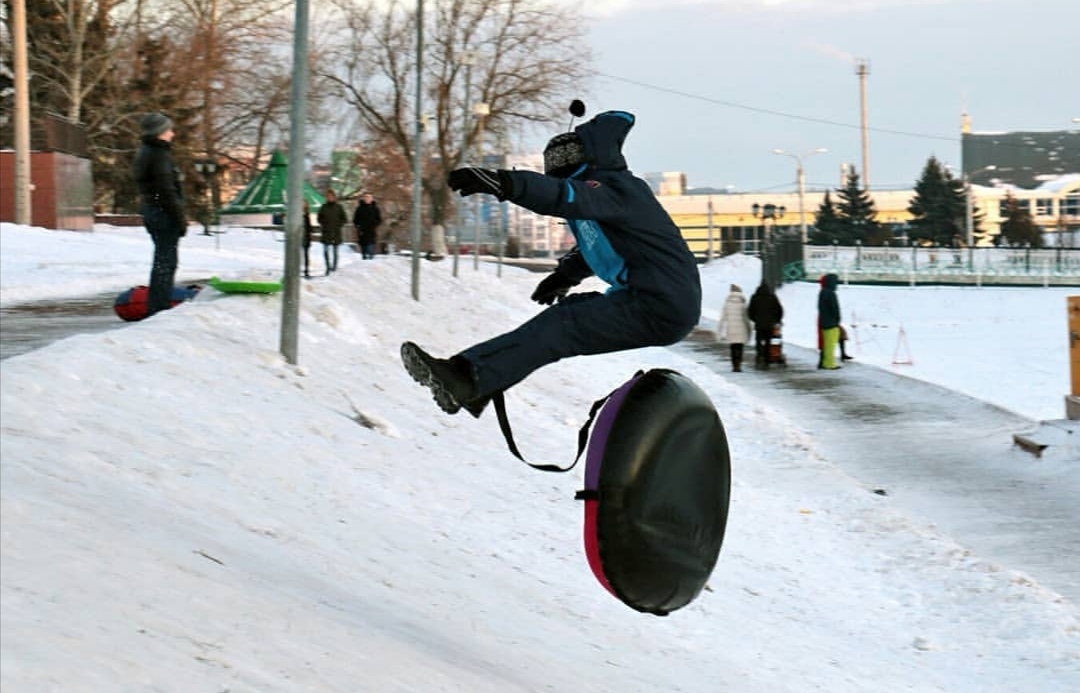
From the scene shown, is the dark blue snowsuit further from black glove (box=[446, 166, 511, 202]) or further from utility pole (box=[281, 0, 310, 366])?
utility pole (box=[281, 0, 310, 366])

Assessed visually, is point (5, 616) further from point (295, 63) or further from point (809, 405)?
point (809, 405)

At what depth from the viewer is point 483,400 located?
5.25m

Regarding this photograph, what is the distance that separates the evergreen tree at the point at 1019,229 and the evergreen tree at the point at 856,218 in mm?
11141

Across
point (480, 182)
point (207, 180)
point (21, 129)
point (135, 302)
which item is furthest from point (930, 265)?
point (480, 182)

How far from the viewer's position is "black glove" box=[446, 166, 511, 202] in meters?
4.43

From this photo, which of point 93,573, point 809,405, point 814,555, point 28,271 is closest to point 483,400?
point 93,573

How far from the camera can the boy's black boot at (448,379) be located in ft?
16.9

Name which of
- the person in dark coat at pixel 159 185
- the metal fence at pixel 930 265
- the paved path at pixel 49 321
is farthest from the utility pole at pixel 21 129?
the metal fence at pixel 930 265

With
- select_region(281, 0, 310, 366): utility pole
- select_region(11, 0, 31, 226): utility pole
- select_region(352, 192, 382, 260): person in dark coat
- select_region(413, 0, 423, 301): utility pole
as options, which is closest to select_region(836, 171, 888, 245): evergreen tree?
select_region(352, 192, 382, 260): person in dark coat

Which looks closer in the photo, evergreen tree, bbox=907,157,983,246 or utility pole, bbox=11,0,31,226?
utility pole, bbox=11,0,31,226

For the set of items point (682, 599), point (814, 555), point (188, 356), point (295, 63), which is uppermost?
point (295, 63)

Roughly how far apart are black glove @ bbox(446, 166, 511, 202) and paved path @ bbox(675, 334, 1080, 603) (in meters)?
7.27

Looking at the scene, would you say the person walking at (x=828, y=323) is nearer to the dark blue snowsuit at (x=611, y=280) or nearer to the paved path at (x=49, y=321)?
the paved path at (x=49, y=321)

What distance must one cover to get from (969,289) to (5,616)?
54.5m
